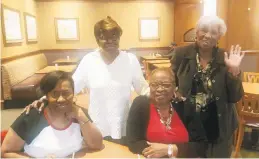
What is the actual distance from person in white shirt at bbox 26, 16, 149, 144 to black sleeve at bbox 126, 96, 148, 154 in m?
0.16

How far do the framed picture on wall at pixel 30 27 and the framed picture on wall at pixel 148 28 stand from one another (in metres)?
3.50

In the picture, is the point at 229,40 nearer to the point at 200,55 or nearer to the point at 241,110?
the point at 241,110

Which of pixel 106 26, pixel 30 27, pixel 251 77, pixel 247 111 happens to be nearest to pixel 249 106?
pixel 247 111

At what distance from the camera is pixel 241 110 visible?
2572 mm

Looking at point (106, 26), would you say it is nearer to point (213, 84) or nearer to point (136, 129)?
point (136, 129)

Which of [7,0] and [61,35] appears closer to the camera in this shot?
[7,0]

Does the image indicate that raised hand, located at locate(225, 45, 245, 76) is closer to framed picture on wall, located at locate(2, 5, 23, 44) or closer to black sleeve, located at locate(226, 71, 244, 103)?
black sleeve, located at locate(226, 71, 244, 103)

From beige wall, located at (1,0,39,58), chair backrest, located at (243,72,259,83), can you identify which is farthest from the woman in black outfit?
beige wall, located at (1,0,39,58)

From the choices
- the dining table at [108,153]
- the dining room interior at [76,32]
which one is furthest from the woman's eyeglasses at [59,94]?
the dining room interior at [76,32]

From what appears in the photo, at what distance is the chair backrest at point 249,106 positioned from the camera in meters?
2.45

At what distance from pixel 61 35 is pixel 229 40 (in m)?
5.75

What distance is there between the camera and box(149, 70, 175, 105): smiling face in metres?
1.31

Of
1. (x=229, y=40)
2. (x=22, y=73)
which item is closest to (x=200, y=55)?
(x=229, y=40)

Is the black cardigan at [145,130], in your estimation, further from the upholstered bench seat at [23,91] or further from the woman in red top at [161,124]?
the upholstered bench seat at [23,91]
